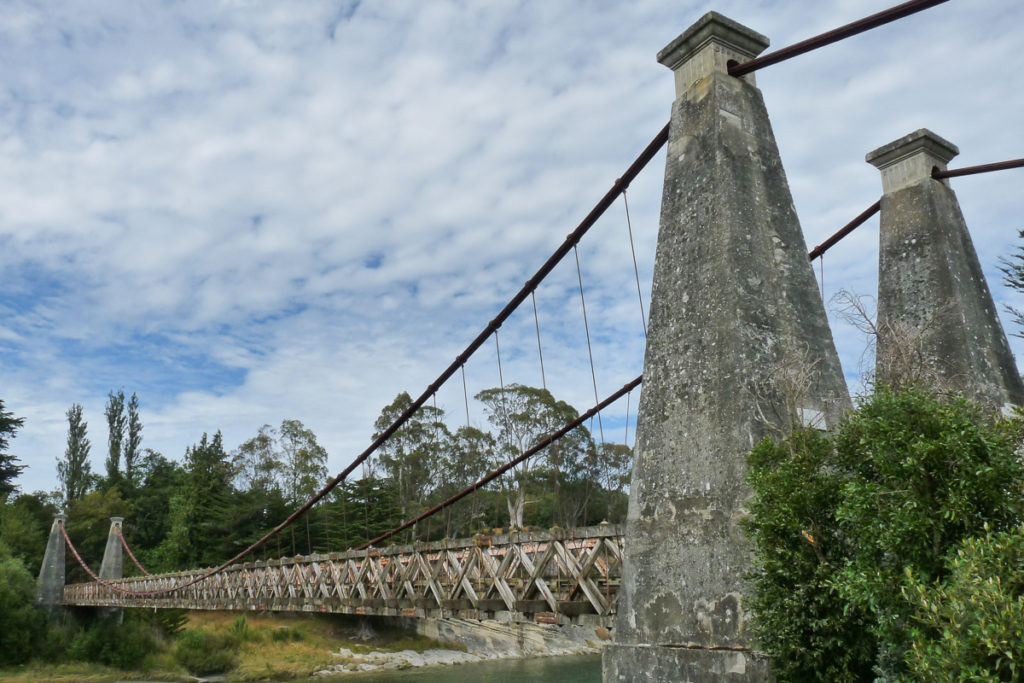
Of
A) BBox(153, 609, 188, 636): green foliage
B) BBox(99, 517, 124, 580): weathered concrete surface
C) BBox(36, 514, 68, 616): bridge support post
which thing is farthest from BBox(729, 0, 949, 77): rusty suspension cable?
BBox(99, 517, 124, 580): weathered concrete surface

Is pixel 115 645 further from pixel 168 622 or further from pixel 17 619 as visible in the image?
pixel 17 619

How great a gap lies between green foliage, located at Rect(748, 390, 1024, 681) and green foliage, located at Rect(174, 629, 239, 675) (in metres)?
25.8

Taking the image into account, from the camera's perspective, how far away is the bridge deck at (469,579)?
293 inches

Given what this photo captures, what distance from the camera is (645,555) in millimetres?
6090

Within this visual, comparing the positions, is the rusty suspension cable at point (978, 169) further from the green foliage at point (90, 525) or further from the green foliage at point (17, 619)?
the green foliage at point (90, 525)

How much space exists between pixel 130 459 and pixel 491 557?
5189 centimetres

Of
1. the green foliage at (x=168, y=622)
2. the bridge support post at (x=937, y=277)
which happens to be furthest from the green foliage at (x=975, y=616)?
the green foliage at (x=168, y=622)

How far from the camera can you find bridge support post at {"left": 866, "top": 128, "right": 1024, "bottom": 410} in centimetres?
848

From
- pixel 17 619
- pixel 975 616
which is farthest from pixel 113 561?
pixel 975 616

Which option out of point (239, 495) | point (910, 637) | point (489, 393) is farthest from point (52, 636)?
point (910, 637)

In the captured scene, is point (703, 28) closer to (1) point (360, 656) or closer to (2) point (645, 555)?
(2) point (645, 555)

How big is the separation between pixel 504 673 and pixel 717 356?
77.0ft

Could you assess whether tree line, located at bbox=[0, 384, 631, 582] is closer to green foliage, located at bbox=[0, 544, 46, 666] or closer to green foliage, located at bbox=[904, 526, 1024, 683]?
green foliage, located at bbox=[0, 544, 46, 666]

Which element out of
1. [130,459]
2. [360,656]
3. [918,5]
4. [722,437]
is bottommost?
[360,656]
